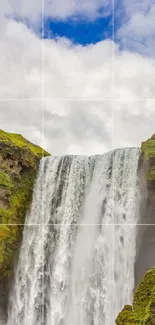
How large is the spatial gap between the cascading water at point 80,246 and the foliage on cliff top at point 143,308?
477 inches

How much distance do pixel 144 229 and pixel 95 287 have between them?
178 inches

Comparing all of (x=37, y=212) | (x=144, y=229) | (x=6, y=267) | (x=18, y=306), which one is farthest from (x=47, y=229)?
(x=144, y=229)

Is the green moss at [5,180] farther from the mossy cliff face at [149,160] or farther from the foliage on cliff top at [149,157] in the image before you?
the foliage on cliff top at [149,157]

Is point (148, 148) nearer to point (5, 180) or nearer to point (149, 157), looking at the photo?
point (149, 157)

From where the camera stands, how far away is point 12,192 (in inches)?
1118

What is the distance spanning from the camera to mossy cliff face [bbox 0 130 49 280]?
85.9 feet

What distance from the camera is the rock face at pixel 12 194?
2612cm

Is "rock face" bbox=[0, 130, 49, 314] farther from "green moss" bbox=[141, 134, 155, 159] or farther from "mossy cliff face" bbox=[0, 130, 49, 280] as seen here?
"green moss" bbox=[141, 134, 155, 159]

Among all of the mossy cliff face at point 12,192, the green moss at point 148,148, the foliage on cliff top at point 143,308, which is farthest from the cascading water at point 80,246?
the foliage on cliff top at point 143,308

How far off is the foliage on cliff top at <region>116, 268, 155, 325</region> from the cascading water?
12106mm

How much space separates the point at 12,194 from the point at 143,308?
20.0 metres

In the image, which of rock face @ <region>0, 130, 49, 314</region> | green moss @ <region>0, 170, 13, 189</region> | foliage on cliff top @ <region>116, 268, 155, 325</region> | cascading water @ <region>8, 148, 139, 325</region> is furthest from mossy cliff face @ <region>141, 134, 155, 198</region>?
foliage on cliff top @ <region>116, 268, 155, 325</region>

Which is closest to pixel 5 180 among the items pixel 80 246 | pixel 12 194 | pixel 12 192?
pixel 12 192

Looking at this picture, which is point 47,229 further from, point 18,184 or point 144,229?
point 144,229
